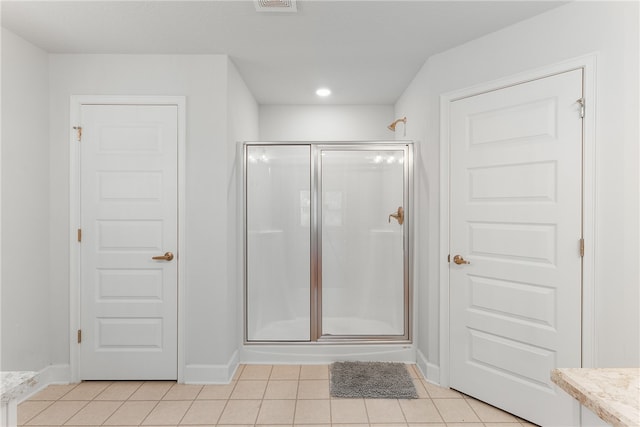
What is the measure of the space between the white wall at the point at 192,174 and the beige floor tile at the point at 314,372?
58 cm

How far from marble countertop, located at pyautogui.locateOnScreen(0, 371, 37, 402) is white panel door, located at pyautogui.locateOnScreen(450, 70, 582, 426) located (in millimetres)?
2323

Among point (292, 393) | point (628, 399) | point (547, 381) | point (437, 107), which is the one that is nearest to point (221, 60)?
point (437, 107)

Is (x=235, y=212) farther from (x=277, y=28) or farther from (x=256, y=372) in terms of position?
(x=277, y=28)

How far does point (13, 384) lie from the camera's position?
839mm

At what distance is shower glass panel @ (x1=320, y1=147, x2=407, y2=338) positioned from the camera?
303 cm

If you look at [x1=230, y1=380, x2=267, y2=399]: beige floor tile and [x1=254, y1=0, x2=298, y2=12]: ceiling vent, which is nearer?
[x1=254, y1=0, x2=298, y2=12]: ceiling vent

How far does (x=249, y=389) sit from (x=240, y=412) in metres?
0.30

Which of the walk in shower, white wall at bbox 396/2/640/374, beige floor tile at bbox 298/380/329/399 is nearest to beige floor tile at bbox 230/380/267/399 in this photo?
beige floor tile at bbox 298/380/329/399

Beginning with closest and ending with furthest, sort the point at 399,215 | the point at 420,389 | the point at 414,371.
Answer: the point at 420,389 → the point at 414,371 → the point at 399,215

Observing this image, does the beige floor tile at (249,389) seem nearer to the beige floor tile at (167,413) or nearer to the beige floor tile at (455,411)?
the beige floor tile at (167,413)

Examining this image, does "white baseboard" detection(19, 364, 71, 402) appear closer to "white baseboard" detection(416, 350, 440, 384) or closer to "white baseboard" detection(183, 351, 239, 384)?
"white baseboard" detection(183, 351, 239, 384)

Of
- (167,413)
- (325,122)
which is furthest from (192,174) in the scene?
(325,122)

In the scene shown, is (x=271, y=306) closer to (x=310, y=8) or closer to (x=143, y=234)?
(x=143, y=234)

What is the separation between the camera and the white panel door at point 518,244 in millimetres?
2018
